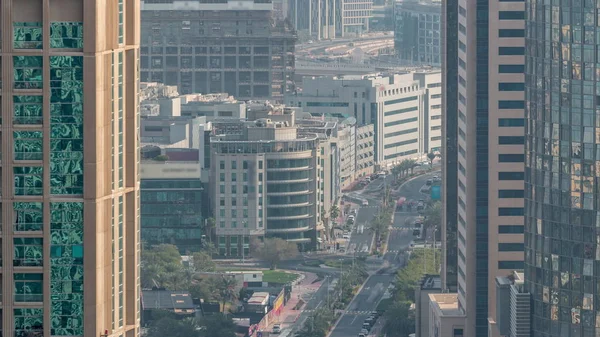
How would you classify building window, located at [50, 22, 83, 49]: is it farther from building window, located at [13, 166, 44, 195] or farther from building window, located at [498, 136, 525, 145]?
building window, located at [498, 136, 525, 145]

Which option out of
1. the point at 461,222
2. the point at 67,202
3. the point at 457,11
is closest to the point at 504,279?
A: the point at 461,222

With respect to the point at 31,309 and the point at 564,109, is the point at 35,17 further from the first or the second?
the point at 564,109

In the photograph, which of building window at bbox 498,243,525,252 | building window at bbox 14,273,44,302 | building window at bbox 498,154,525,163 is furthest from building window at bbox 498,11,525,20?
building window at bbox 14,273,44,302

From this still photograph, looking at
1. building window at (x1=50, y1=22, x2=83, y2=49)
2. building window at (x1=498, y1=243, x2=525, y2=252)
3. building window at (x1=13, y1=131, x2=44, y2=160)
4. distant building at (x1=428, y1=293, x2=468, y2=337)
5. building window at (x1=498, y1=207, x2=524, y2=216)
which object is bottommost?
distant building at (x1=428, y1=293, x2=468, y2=337)

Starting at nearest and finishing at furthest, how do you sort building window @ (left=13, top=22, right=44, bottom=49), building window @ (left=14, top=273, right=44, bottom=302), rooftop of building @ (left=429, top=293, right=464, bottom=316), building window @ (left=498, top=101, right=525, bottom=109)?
building window @ (left=13, top=22, right=44, bottom=49), building window @ (left=14, top=273, right=44, bottom=302), building window @ (left=498, top=101, right=525, bottom=109), rooftop of building @ (left=429, top=293, right=464, bottom=316)

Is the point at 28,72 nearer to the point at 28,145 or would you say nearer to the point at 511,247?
the point at 28,145

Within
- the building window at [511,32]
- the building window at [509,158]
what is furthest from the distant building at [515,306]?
the building window at [511,32]

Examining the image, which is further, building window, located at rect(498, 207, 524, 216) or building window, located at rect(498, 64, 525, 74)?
building window, located at rect(498, 207, 524, 216)
